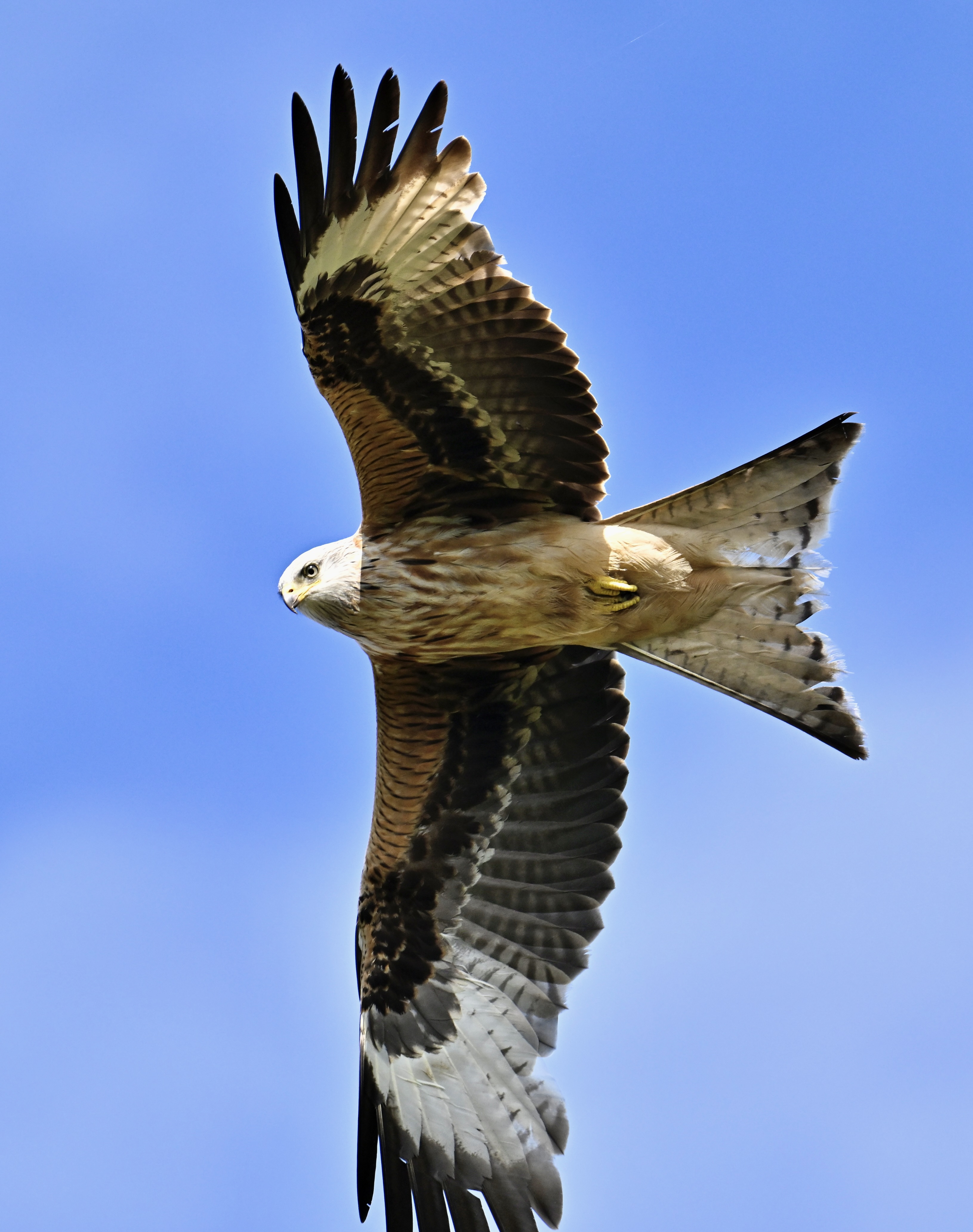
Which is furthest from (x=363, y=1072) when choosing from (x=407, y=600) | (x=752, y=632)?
(x=752, y=632)

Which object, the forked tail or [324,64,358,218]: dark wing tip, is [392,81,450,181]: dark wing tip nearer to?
[324,64,358,218]: dark wing tip

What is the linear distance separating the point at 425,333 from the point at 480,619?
4.73 ft

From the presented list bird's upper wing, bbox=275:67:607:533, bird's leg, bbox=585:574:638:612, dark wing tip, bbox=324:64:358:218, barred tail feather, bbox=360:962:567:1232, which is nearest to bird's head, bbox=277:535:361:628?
bird's upper wing, bbox=275:67:607:533

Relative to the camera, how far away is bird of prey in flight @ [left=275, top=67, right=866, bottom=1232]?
6559 mm

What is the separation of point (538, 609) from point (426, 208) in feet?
6.50

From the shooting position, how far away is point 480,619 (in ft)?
23.5

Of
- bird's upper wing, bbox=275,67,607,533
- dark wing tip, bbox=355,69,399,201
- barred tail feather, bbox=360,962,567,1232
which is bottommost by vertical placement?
barred tail feather, bbox=360,962,567,1232

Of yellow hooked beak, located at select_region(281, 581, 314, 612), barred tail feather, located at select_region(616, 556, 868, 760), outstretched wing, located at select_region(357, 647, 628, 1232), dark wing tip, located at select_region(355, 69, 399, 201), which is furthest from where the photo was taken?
outstretched wing, located at select_region(357, 647, 628, 1232)

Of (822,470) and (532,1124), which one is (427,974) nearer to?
(532,1124)

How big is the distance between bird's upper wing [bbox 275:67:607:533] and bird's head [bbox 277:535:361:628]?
1.08 feet

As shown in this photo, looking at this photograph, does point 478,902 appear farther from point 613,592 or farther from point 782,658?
point 782,658

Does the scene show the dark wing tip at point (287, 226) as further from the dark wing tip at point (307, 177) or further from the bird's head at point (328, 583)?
the bird's head at point (328, 583)

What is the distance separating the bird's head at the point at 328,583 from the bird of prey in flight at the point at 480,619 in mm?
15

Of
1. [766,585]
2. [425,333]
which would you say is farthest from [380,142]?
[766,585]
